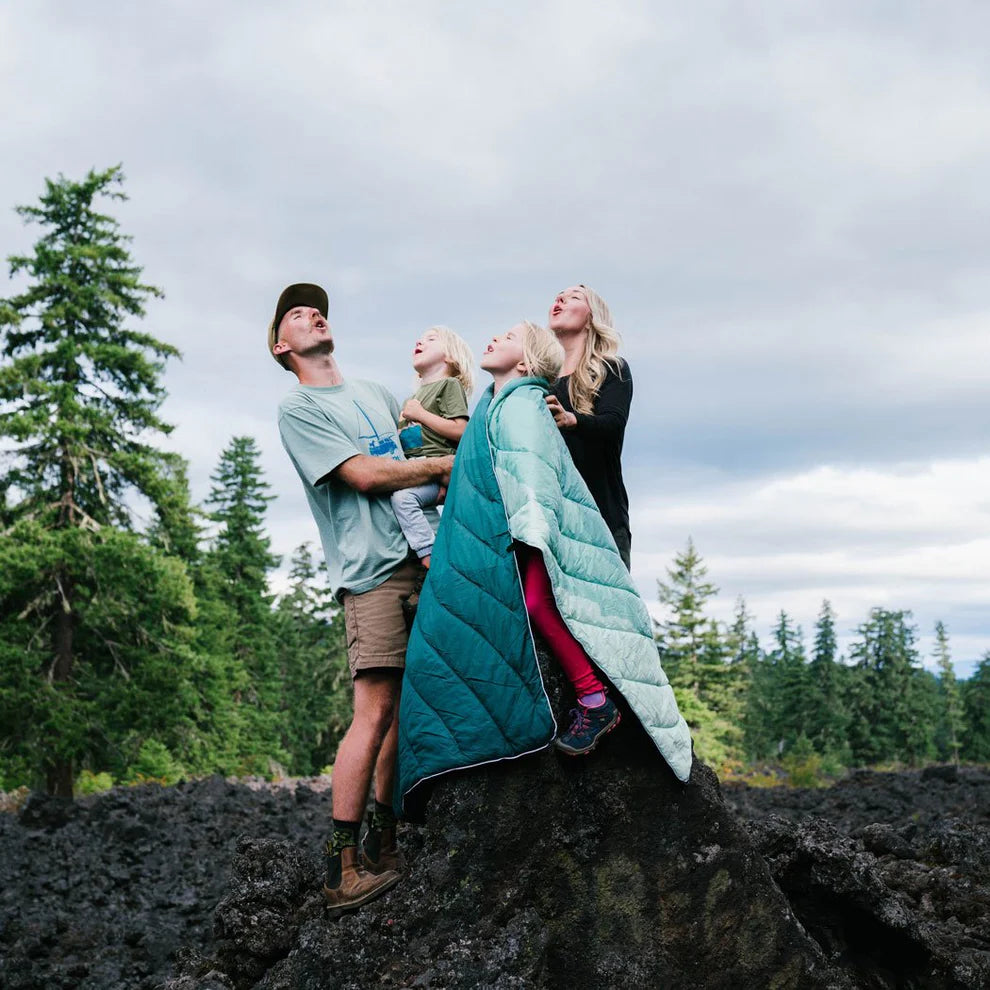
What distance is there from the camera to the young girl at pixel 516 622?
3932mm

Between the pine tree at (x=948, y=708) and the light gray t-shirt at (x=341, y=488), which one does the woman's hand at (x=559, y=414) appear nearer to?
the light gray t-shirt at (x=341, y=488)

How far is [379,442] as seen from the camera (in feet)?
14.9

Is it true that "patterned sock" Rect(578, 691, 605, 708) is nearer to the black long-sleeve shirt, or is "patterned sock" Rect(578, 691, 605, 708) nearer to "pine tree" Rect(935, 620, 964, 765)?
the black long-sleeve shirt

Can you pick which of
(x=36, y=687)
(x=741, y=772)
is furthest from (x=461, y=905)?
(x=741, y=772)

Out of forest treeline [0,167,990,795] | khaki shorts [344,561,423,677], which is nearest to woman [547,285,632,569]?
khaki shorts [344,561,423,677]

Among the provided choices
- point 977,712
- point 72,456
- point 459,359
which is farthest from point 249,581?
point 977,712

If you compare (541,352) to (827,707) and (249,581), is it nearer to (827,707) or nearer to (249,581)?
(249,581)

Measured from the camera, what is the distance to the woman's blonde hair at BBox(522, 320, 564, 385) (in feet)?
14.8

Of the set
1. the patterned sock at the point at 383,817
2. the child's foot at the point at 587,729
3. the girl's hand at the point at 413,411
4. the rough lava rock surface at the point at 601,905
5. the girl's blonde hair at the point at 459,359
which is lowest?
the rough lava rock surface at the point at 601,905

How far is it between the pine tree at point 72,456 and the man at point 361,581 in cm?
1358

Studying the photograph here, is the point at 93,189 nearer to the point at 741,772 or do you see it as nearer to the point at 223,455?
the point at 223,455

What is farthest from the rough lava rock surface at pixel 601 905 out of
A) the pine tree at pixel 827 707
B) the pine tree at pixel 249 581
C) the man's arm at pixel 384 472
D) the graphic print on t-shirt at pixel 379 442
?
the pine tree at pixel 827 707

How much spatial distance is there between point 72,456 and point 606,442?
1522 centimetres

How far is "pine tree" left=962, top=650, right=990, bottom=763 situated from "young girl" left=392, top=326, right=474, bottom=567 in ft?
214
